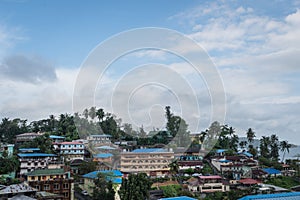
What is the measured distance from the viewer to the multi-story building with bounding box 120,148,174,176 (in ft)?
75.5

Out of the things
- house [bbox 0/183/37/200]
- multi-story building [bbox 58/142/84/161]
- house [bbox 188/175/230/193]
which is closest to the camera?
house [bbox 0/183/37/200]

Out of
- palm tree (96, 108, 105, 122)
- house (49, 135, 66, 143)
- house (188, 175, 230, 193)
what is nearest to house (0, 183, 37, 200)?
house (188, 175, 230, 193)

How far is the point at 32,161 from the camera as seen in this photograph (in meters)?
19.9

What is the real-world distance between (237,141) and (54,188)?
2199cm

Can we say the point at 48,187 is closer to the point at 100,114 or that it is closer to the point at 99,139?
the point at 99,139

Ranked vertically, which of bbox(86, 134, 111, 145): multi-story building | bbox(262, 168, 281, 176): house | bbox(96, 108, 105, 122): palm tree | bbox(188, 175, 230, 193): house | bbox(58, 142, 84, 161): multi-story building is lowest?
bbox(188, 175, 230, 193): house

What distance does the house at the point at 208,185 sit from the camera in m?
19.2

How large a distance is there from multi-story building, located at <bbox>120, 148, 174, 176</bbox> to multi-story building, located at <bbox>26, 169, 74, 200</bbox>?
24.5 ft

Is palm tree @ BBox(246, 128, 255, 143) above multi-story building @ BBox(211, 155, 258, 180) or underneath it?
above

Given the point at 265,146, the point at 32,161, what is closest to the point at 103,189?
the point at 32,161

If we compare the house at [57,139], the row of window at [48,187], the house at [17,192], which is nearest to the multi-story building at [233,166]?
the row of window at [48,187]

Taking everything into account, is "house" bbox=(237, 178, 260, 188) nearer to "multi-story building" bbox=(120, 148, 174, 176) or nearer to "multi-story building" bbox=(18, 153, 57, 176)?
"multi-story building" bbox=(120, 148, 174, 176)

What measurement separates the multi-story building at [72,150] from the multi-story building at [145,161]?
5.15m

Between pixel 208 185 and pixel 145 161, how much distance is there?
18.2ft
